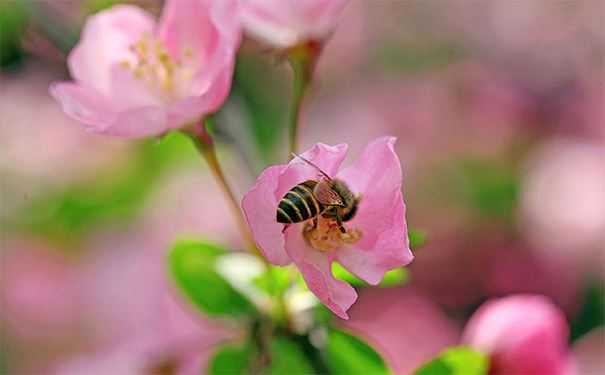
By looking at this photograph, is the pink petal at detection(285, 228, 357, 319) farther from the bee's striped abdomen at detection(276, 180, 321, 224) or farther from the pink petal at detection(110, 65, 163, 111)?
the pink petal at detection(110, 65, 163, 111)

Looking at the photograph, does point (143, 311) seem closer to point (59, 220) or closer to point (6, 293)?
point (59, 220)

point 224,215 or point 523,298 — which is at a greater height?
point 523,298

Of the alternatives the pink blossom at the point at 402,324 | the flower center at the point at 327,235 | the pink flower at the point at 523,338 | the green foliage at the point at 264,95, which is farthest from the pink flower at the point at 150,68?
the green foliage at the point at 264,95

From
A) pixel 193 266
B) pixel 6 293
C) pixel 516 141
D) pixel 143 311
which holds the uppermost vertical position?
pixel 193 266

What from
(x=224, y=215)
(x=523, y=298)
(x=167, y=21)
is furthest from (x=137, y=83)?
(x=224, y=215)

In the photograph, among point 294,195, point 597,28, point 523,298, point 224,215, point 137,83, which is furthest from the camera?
point 597,28

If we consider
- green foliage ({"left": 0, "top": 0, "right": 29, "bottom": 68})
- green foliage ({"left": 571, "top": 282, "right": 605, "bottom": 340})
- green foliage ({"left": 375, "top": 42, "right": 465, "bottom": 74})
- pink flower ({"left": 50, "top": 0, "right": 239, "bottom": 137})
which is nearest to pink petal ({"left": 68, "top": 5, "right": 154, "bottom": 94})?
pink flower ({"left": 50, "top": 0, "right": 239, "bottom": 137})

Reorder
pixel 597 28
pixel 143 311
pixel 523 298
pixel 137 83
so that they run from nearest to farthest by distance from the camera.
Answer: pixel 137 83 < pixel 523 298 < pixel 143 311 < pixel 597 28
